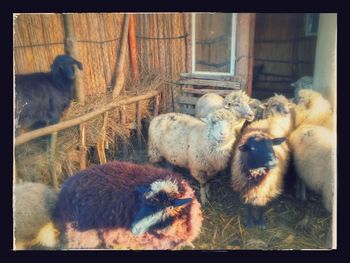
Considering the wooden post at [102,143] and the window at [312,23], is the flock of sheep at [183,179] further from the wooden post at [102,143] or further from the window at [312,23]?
the window at [312,23]

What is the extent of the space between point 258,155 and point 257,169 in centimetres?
24

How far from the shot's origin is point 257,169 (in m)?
5.29

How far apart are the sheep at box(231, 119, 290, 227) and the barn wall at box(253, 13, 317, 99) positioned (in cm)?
58

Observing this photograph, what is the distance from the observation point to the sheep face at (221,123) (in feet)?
17.2

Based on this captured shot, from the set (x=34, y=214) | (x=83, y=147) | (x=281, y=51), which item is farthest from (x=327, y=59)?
(x=34, y=214)

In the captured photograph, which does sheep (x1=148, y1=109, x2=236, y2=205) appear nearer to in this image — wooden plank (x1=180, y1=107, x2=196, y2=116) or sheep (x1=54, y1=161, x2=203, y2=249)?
wooden plank (x1=180, y1=107, x2=196, y2=116)

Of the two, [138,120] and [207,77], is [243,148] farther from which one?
[138,120]

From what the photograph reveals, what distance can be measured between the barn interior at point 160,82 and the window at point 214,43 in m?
0.01

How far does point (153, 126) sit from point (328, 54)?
2439 millimetres

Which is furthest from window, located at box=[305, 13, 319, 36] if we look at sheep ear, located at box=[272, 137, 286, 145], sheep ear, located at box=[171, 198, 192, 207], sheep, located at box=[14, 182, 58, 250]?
sheep, located at box=[14, 182, 58, 250]

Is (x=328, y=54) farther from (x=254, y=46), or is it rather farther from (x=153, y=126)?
(x=153, y=126)

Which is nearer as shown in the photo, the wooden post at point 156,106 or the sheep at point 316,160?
the sheep at point 316,160

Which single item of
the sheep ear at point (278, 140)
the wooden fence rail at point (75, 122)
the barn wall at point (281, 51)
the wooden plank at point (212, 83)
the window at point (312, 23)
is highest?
the window at point (312, 23)

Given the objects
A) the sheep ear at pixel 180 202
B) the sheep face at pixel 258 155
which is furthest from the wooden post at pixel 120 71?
the sheep face at pixel 258 155
